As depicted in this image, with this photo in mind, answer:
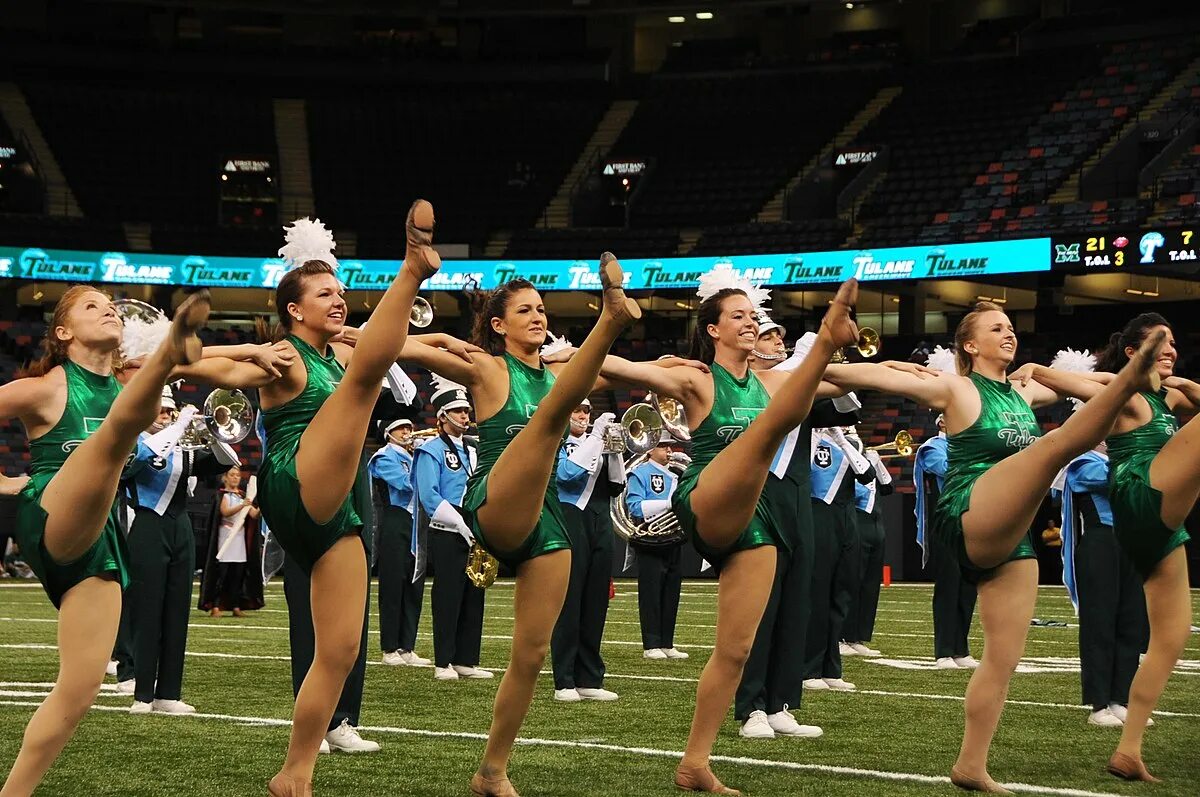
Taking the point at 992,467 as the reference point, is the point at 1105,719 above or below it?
below

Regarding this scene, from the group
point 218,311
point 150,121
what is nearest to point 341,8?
point 150,121

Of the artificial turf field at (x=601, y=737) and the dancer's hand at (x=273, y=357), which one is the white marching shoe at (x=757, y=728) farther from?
the dancer's hand at (x=273, y=357)

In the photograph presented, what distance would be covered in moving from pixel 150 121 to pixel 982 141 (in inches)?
709

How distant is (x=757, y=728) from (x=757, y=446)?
2.40 m

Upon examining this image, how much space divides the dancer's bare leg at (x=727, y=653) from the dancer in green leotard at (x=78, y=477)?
206cm

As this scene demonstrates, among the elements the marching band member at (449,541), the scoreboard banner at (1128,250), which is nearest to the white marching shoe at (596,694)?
the marching band member at (449,541)

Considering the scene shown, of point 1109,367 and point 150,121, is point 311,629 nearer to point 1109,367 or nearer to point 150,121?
point 1109,367

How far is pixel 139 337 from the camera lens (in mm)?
5492

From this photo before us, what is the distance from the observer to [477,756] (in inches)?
243

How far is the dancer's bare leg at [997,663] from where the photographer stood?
5.29 m

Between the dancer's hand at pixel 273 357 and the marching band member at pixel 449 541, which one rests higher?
the dancer's hand at pixel 273 357

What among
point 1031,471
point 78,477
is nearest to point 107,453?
point 78,477

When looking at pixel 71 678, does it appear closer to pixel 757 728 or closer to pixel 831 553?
pixel 757 728

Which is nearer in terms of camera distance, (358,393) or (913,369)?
(358,393)
